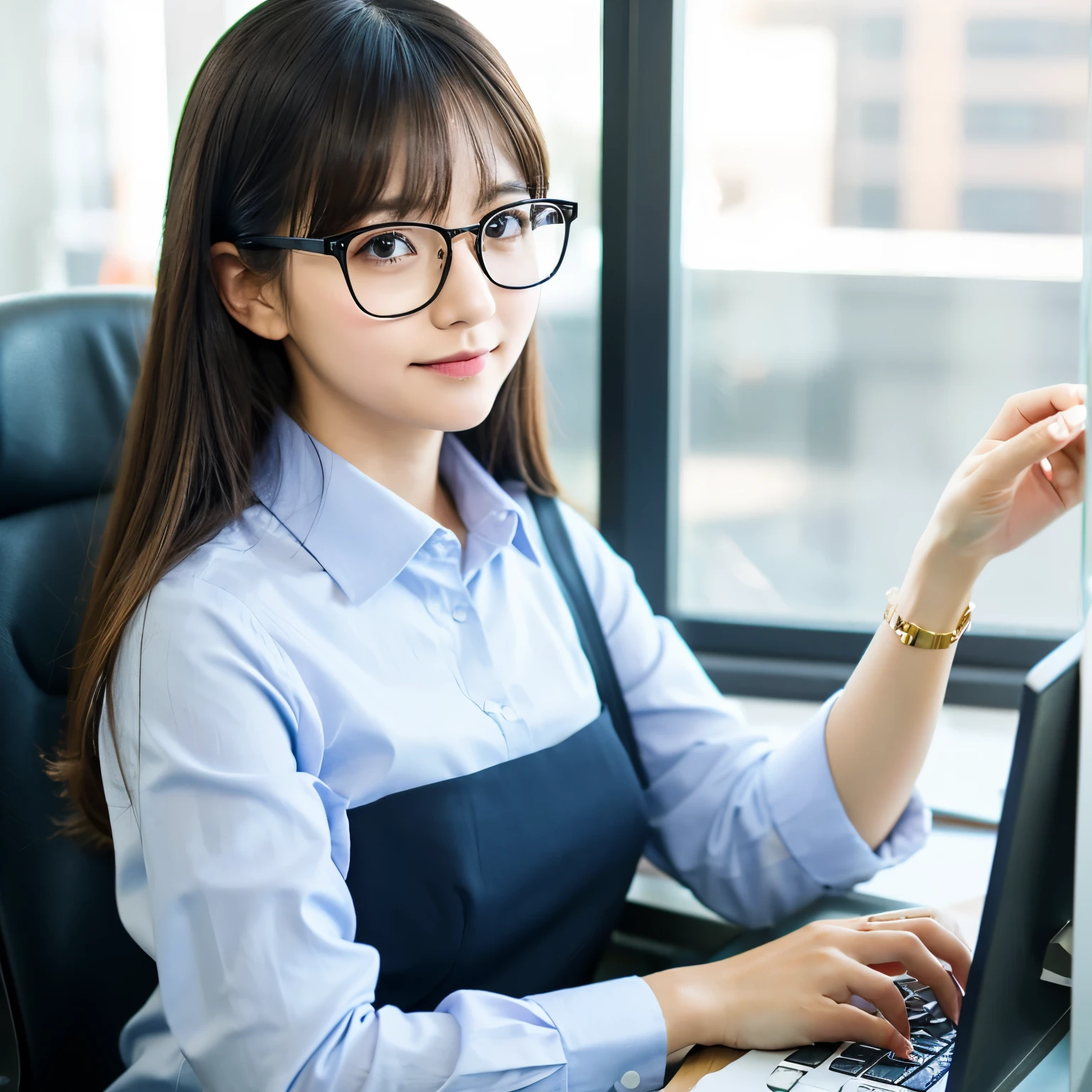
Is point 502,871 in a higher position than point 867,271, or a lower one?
lower

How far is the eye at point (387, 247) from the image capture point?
85cm

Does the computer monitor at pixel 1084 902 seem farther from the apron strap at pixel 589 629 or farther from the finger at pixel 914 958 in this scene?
the apron strap at pixel 589 629

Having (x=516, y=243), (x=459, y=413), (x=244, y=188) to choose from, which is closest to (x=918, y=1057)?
(x=459, y=413)

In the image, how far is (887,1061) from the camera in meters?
0.74

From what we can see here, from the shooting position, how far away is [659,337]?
5.10ft

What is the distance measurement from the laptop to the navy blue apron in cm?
23

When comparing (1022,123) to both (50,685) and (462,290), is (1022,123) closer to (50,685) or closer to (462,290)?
(462,290)

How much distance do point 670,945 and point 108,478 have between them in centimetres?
69

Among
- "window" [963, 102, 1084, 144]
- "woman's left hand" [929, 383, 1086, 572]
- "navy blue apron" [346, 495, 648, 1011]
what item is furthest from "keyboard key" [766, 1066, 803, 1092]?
"window" [963, 102, 1084, 144]

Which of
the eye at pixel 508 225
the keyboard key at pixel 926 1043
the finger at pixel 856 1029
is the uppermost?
the eye at pixel 508 225

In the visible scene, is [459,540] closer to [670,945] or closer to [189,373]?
[189,373]

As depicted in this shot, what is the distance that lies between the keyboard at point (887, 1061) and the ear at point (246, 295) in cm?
64

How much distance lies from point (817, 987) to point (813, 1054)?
4 cm

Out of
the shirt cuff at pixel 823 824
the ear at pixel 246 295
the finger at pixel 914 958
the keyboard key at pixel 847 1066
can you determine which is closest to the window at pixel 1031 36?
the shirt cuff at pixel 823 824
